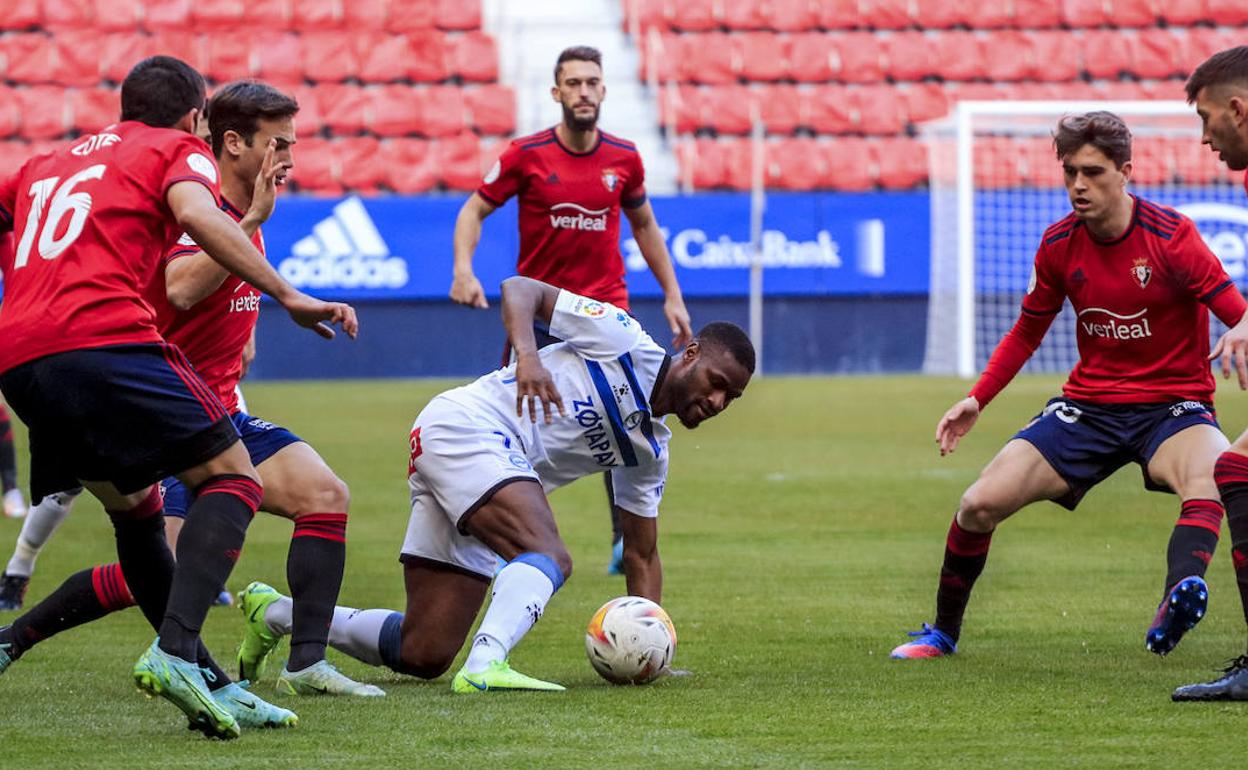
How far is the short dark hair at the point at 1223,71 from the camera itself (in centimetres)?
536

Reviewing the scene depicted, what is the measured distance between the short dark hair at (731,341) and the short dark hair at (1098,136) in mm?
1415

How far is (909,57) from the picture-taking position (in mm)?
26250

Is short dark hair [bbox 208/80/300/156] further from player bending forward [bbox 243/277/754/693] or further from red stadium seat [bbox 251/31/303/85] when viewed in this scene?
red stadium seat [bbox 251/31/303/85]

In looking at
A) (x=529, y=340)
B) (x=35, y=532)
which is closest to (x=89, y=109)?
(x=35, y=532)

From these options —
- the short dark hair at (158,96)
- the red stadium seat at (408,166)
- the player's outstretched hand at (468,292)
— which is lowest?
the player's outstretched hand at (468,292)

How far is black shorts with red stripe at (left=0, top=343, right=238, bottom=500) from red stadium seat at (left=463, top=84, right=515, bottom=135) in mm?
20291

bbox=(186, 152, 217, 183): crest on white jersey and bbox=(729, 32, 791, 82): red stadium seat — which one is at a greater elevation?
bbox=(729, 32, 791, 82): red stadium seat

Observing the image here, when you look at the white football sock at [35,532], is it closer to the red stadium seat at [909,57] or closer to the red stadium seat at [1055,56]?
the red stadium seat at [909,57]

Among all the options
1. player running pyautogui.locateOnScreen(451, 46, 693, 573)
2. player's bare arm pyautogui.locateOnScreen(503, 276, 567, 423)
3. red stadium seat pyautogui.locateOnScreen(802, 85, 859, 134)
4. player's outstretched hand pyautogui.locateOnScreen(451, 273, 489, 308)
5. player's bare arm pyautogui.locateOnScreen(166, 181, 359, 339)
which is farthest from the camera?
→ red stadium seat pyautogui.locateOnScreen(802, 85, 859, 134)

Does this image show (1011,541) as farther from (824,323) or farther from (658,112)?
(658,112)

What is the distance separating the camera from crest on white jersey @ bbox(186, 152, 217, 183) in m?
4.77

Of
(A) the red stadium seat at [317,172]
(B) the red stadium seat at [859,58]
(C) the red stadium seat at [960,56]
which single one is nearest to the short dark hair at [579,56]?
(A) the red stadium seat at [317,172]

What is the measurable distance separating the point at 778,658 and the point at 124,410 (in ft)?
8.40

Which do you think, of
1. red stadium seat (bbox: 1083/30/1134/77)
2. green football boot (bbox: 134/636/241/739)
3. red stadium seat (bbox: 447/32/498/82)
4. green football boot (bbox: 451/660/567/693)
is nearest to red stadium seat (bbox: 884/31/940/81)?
red stadium seat (bbox: 1083/30/1134/77)
